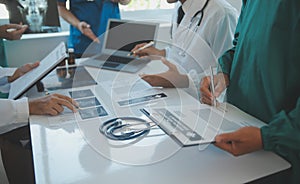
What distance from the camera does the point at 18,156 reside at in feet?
3.87

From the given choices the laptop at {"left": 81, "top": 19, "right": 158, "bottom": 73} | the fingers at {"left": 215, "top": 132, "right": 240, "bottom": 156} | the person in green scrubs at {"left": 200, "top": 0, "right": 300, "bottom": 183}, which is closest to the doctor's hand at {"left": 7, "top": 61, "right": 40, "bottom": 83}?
the laptop at {"left": 81, "top": 19, "right": 158, "bottom": 73}

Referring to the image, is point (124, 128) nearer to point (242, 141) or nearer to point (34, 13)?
point (242, 141)

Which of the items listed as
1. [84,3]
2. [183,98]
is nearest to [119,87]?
[183,98]

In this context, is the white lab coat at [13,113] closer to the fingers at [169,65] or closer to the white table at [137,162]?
the white table at [137,162]

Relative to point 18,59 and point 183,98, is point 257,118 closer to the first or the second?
point 183,98

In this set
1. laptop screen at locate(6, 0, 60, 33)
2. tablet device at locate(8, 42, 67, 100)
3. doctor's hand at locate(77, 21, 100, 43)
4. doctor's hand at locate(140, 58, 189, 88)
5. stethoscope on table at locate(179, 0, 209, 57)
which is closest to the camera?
tablet device at locate(8, 42, 67, 100)

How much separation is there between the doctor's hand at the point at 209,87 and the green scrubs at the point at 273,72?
0.05 m

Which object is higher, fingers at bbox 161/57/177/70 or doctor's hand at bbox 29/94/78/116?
fingers at bbox 161/57/177/70

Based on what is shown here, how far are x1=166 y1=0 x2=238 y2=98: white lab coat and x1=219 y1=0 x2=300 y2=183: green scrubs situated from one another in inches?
10.8

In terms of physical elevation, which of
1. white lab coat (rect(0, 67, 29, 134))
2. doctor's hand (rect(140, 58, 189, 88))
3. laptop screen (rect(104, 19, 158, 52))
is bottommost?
white lab coat (rect(0, 67, 29, 134))

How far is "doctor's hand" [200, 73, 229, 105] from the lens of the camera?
106cm

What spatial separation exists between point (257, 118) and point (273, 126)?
0.22 m

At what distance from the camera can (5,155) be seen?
1.14m

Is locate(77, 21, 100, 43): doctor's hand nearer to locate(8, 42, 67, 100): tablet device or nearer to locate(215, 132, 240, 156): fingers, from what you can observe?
locate(8, 42, 67, 100): tablet device
